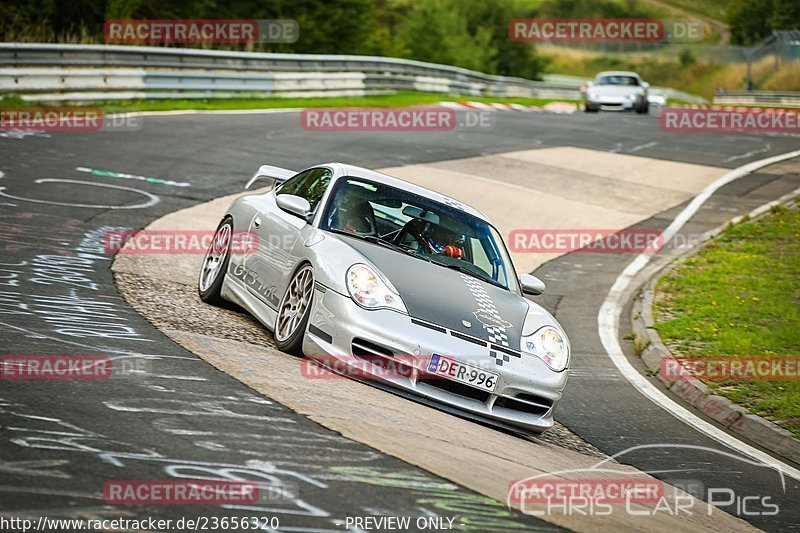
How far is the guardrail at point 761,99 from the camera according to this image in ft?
153

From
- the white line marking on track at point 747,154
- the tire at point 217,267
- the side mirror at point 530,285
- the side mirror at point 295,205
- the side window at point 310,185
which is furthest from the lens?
the white line marking on track at point 747,154

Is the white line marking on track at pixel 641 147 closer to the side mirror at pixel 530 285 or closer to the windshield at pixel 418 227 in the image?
the windshield at pixel 418 227

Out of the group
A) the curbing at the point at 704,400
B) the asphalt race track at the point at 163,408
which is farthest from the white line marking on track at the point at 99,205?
the curbing at the point at 704,400

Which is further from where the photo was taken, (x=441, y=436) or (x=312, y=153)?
(x=312, y=153)

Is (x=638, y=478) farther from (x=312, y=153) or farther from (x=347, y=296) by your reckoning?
(x=312, y=153)

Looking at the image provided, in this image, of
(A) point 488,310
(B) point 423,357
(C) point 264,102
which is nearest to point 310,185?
(A) point 488,310

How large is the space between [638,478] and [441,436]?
4.53 ft

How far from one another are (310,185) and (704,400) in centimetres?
375

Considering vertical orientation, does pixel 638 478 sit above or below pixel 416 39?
below

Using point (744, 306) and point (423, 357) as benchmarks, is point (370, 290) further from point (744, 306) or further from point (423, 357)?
point (744, 306)

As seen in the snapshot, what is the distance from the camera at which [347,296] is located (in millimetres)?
6980

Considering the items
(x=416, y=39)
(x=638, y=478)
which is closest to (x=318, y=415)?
(x=638, y=478)

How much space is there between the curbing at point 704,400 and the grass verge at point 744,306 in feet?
0.37

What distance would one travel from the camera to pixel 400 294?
7055 millimetres
